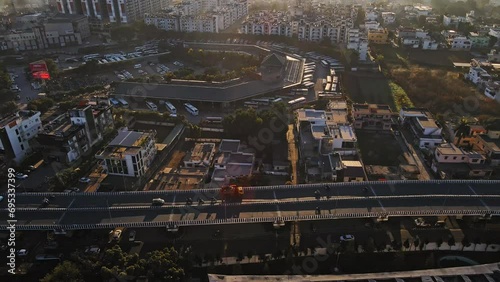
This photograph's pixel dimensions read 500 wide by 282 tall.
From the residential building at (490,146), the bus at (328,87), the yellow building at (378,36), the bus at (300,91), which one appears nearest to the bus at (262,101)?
the bus at (300,91)

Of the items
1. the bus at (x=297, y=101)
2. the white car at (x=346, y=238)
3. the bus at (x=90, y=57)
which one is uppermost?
the bus at (x=90, y=57)

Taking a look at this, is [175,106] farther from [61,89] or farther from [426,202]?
[426,202]

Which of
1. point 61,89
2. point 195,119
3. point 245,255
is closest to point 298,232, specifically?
point 245,255

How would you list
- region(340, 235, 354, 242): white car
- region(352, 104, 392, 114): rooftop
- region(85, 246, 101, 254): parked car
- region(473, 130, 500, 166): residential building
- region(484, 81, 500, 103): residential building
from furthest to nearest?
region(484, 81, 500, 103): residential building
region(352, 104, 392, 114): rooftop
region(473, 130, 500, 166): residential building
region(340, 235, 354, 242): white car
region(85, 246, 101, 254): parked car

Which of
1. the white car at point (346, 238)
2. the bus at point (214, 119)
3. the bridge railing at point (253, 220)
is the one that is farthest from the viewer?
the bus at point (214, 119)

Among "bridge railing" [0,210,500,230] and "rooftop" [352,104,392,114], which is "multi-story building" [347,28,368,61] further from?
"bridge railing" [0,210,500,230]

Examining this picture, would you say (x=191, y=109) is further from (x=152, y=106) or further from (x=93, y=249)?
(x=93, y=249)

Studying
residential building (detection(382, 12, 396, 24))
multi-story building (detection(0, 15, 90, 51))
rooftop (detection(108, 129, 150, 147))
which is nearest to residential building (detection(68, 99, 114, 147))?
A: rooftop (detection(108, 129, 150, 147))

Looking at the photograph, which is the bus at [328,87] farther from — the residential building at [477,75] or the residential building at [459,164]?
the residential building at [477,75]
